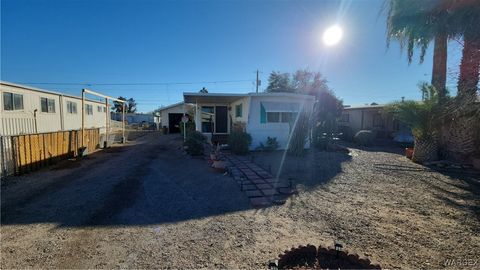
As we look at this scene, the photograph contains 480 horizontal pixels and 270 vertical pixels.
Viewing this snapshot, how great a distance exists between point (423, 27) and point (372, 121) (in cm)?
1146

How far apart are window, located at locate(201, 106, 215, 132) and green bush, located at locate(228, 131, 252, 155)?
4388mm

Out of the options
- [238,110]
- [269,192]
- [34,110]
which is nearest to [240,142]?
[238,110]

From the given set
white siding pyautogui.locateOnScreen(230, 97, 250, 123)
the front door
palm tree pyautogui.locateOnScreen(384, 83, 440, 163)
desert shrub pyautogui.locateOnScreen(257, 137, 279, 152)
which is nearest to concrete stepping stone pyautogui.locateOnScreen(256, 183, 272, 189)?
desert shrub pyautogui.locateOnScreen(257, 137, 279, 152)

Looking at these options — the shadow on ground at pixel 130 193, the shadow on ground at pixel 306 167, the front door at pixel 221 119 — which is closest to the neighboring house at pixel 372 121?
the shadow on ground at pixel 306 167

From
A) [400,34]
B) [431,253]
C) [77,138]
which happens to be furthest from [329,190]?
[77,138]

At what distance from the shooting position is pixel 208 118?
46.1ft

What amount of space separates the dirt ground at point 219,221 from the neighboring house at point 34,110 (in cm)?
710

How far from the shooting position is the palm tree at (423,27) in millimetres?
7477

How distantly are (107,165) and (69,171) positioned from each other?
1.08 metres

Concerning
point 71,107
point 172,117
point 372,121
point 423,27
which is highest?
point 423,27

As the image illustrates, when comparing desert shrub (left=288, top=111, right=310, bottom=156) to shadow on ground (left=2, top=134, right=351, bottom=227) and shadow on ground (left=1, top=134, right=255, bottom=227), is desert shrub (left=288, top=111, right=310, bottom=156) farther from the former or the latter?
shadow on ground (left=1, top=134, right=255, bottom=227)

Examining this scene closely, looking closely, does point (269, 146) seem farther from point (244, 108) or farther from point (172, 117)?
point (172, 117)

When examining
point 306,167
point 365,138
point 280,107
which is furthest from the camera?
point 365,138

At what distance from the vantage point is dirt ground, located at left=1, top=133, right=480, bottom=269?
Result: 8.46 feet
